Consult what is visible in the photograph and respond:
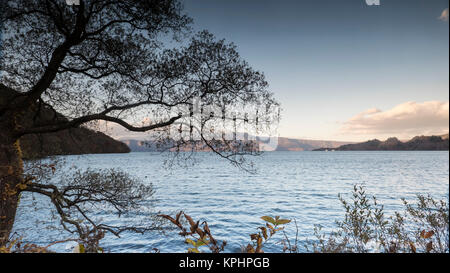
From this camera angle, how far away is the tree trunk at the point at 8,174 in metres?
4.72

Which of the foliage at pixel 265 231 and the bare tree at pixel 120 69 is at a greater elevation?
the bare tree at pixel 120 69

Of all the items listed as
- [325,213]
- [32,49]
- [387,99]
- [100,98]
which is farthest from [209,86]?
[325,213]

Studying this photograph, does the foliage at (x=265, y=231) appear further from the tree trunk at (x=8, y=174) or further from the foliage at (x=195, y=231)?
the tree trunk at (x=8, y=174)

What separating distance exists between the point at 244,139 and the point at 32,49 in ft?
16.9

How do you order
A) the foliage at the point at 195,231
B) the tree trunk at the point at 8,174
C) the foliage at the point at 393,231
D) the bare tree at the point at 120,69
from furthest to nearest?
the bare tree at the point at 120,69 → the tree trunk at the point at 8,174 → the foliage at the point at 393,231 → the foliage at the point at 195,231

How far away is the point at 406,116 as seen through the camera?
4188 mm

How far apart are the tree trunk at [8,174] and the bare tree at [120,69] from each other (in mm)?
16

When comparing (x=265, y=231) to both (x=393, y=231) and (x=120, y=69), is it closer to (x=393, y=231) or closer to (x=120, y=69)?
(x=393, y=231)

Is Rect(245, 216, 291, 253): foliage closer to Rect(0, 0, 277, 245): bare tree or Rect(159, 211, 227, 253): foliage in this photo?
Rect(159, 211, 227, 253): foliage

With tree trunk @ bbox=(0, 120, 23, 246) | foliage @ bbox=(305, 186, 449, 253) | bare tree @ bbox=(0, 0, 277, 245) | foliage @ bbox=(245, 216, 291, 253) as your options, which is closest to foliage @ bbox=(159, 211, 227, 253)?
foliage @ bbox=(245, 216, 291, 253)

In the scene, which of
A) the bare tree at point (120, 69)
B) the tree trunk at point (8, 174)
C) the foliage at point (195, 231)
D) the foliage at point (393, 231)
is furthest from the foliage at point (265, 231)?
the tree trunk at point (8, 174)

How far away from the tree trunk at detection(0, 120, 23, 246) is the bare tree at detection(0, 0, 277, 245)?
0.02 metres
